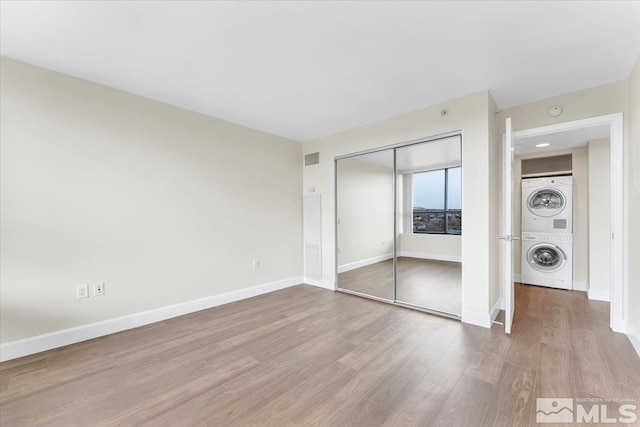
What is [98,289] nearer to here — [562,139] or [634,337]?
[634,337]

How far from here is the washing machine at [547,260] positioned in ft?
13.1

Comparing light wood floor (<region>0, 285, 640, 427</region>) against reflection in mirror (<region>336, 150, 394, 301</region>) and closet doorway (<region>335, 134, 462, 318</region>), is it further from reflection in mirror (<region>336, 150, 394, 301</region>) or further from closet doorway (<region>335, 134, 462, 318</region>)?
reflection in mirror (<region>336, 150, 394, 301</region>)

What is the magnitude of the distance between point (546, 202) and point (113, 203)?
6160 mm

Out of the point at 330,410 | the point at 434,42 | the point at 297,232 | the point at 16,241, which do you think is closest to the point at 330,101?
the point at 434,42

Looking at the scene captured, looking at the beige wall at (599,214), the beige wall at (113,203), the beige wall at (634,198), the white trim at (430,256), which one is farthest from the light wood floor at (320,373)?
the beige wall at (599,214)

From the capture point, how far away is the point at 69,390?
5.81 ft

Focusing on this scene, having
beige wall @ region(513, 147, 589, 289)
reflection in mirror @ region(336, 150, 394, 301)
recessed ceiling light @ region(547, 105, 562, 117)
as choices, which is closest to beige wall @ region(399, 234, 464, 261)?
reflection in mirror @ region(336, 150, 394, 301)

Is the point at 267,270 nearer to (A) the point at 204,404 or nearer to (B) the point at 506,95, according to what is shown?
(A) the point at 204,404

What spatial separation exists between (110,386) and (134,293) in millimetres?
1146

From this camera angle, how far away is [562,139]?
11.5ft

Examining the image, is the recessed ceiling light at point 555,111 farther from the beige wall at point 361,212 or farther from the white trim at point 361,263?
the white trim at point 361,263

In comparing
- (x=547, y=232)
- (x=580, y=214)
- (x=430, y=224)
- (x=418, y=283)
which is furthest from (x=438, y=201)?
(x=580, y=214)

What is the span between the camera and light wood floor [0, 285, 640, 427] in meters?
1.54

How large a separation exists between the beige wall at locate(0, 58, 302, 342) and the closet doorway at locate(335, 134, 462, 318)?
155 cm
